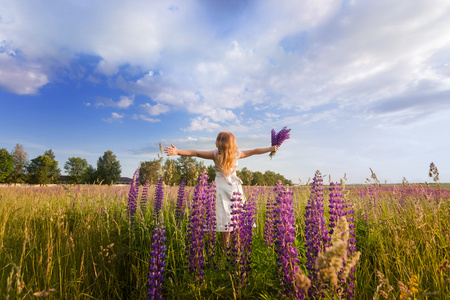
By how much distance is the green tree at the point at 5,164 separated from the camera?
54.6 meters

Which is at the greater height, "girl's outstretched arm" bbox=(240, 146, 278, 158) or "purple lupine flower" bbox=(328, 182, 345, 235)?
"girl's outstretched arm" bbox=(240, 146, 278, 158)

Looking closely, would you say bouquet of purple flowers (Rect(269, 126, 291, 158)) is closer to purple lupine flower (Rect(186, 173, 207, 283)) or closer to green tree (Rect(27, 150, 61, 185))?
purple lupine flower (Rect(186, 173, 207, 283))

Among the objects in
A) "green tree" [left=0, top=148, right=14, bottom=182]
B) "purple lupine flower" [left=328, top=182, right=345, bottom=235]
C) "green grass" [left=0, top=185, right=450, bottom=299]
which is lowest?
"green grass" [left=0, top=185, right=450, bottom=299]

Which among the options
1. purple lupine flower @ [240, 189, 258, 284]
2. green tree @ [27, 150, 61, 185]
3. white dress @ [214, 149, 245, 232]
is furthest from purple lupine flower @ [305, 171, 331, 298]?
green tree @ [27, 150, 61, 185]

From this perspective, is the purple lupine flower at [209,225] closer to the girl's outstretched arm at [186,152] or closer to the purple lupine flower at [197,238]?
the purple lupine flower at [197,238]

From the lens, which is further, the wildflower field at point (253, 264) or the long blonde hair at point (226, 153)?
the long blonde hair at point (226, 153)

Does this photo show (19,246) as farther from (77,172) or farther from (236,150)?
(77,172)

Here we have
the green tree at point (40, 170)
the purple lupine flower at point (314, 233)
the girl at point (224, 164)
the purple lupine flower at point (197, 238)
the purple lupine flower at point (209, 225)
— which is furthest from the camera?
the green tree at point (40, 170)

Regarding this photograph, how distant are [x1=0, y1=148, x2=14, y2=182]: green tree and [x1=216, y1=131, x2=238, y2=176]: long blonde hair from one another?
68.6 m

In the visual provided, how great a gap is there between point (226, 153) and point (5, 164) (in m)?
71.6

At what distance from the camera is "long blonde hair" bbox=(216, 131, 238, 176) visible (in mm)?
4789

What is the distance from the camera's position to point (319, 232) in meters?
2.10

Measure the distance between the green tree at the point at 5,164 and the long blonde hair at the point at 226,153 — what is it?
225ft

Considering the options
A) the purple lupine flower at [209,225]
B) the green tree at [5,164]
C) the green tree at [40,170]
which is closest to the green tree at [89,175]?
the green tree at [40,170]
